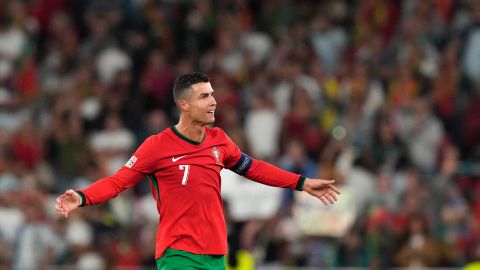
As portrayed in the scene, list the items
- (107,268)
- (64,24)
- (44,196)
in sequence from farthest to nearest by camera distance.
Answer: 1. (64,24)
2. (44,196)
3. (107,268)

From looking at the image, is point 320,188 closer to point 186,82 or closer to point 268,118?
point 186,82

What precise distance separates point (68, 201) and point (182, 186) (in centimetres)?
86

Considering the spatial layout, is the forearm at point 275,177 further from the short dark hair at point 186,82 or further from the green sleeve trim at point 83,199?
the green sleeve trim at point 83,199

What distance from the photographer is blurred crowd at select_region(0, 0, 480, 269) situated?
1541 centimetres

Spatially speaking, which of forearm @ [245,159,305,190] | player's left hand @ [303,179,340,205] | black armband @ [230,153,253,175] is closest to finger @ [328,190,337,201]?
player's left hand @ [303,179,340,205]

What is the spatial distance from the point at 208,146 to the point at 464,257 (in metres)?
6.19

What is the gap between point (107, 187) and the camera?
30.1 feet

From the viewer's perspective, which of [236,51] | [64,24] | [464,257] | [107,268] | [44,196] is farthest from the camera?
[64,24]

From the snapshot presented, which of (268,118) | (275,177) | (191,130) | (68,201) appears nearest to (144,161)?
(191,130)

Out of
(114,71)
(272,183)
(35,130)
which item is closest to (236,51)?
(114,71)

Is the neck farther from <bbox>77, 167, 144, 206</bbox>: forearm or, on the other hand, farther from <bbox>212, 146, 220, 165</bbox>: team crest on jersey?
<bbox>77, 167, 144, 206</bbox>: forearm

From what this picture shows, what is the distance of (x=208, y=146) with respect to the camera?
31.3 feet

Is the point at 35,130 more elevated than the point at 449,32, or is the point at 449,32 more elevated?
the point at 449,32

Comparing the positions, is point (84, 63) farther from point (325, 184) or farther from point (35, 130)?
point (325, 184)
